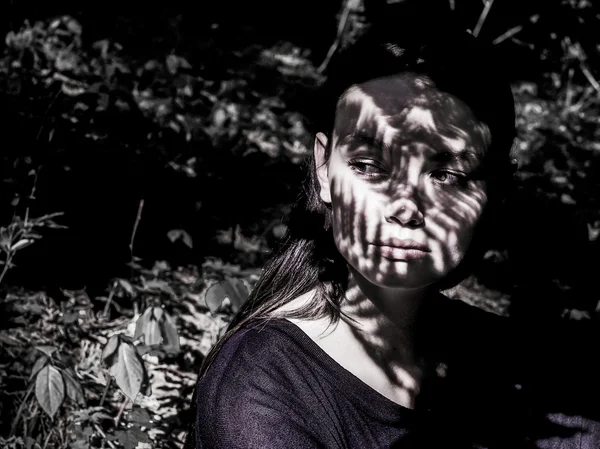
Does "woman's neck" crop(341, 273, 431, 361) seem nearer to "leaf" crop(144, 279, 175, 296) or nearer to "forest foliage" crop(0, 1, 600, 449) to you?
"forest foliage" crop(0, 1, 600, 449)

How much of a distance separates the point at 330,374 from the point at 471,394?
601mm

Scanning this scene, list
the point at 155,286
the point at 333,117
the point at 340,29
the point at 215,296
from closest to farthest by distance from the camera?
1. the point at 333,117
2. the point at 215,296
3. the point at 155,286
4. the point at 340,29

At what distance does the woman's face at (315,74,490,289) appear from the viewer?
1609mm

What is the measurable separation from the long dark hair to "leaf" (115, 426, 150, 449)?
502mm

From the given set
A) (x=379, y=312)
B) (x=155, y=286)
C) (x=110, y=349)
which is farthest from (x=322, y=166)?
(x=155, y=286)

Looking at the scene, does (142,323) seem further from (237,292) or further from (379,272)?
(379,272)

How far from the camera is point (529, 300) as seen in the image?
3.25 meters

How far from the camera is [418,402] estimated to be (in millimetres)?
1913

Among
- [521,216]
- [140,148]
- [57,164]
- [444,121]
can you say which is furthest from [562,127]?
[444,121]

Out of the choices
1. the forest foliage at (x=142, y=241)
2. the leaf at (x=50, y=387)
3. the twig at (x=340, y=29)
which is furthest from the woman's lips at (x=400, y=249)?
the twig at (x=340, y=29)

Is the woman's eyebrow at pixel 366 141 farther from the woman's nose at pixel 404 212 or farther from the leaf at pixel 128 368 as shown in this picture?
the leaf at pixel 128 368

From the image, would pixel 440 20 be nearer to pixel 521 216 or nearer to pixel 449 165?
Answer: pixel 449 165

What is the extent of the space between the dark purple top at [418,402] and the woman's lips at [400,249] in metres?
0.34

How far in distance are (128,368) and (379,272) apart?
1.13 meters
